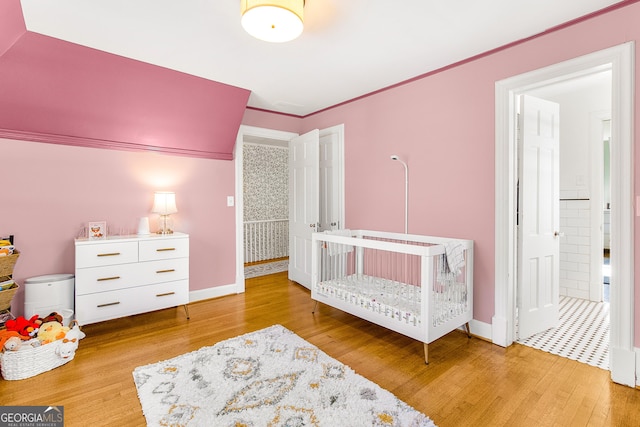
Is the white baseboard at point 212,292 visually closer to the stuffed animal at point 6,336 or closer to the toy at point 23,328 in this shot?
the toy at point 23,328

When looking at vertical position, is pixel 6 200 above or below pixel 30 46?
below

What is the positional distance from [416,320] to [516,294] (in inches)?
37.1

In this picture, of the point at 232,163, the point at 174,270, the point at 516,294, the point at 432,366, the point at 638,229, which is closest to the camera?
the point at 638,229

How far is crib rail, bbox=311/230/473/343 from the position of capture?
2.23 m

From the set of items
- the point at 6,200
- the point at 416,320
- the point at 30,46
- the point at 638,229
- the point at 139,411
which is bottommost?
the point at 139,411

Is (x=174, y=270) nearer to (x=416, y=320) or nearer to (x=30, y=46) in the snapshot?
(x=30, y=46)

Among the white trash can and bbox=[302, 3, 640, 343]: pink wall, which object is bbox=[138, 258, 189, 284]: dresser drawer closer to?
the white trash can

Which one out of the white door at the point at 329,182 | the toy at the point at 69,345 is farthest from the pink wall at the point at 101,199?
the white door at the point at 329,182

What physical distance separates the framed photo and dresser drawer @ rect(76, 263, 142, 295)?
14.3 inches

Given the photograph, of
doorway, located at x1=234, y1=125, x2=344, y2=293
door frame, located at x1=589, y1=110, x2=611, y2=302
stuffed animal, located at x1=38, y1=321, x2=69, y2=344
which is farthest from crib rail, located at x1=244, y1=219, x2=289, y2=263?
door frame, located at x1=589, y1=110, x2=611, y2=302

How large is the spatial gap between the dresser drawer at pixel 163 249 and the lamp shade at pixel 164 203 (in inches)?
A: 13.6

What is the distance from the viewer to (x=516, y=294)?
8.33ft

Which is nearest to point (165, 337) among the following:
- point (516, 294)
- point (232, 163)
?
point (232, 163)

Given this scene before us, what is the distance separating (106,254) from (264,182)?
358 cm
